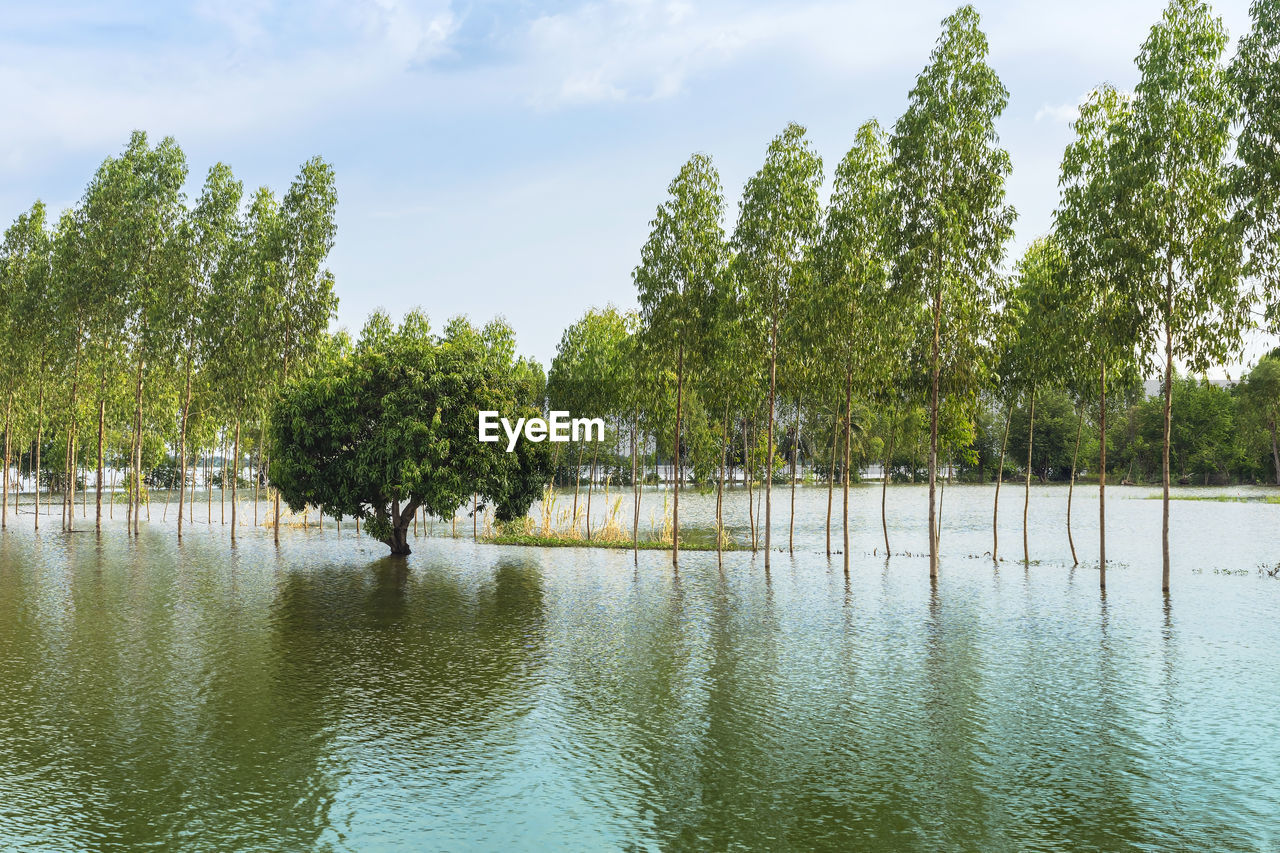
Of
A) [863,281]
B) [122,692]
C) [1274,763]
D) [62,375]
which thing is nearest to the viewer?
[1274,763]

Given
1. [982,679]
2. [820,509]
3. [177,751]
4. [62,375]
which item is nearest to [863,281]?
[982,679]

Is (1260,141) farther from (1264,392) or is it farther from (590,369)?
(1264,392)

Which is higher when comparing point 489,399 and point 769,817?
point 489,399

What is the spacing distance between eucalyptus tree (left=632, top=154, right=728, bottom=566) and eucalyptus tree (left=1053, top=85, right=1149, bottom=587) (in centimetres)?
1138

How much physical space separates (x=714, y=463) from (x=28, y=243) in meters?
36.2

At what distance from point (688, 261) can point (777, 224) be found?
133 inches

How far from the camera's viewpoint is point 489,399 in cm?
3416

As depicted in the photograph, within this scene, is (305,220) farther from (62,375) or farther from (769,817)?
(769,817)

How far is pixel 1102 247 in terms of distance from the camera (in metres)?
26.3

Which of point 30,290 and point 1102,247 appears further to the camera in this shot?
point 30,290

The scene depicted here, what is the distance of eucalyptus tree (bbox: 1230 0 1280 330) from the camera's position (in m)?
20.7

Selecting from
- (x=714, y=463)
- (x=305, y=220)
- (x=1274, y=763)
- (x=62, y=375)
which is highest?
(x=305, y=220)

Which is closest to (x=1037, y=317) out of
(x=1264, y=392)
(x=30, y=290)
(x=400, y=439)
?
(x=400, y=439)

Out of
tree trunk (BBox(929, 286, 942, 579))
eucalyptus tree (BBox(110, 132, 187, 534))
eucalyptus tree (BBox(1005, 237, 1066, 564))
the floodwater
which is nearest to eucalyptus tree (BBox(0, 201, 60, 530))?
eucalyptus tree (BBox(110, 132, 187, 534))
